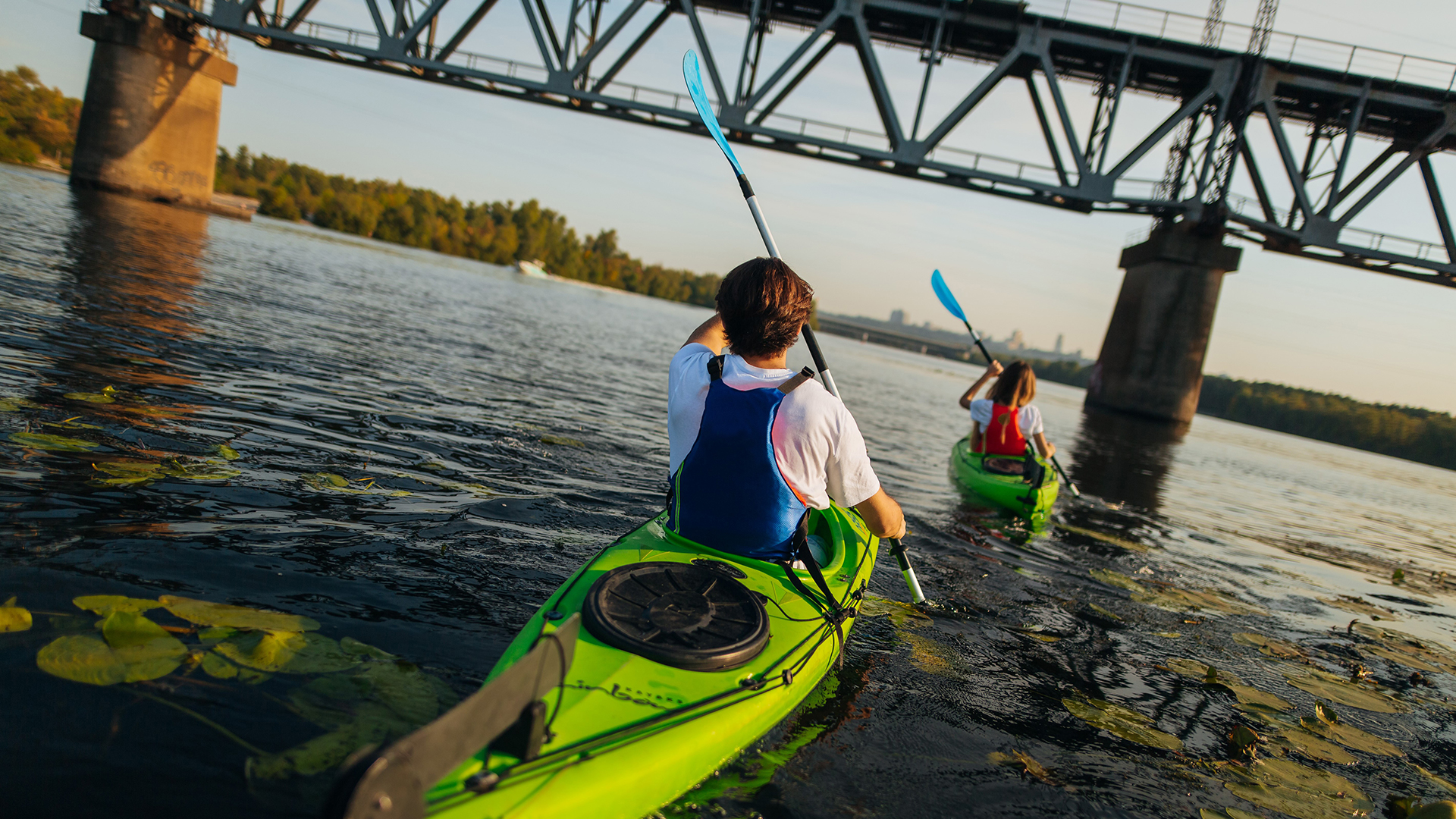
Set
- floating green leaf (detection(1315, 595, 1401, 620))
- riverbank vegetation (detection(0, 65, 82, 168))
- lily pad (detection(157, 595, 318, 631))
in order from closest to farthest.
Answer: lily pad (detection(157, 595, 318, 631)), floating green leaf (detection(1315, 595, 1401, 620)), riverbank vegetation (detection(0, 65, 82, 168))

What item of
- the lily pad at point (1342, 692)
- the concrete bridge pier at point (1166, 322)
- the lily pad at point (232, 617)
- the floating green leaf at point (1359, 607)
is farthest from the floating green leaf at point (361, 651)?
the concrete bridge pier at point (1166, 322)

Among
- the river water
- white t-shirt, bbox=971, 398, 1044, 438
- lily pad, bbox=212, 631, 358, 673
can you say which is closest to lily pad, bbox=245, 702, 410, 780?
the river water

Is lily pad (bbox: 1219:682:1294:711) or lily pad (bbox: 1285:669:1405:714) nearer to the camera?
lily pad (bbox: 1219:682:1294:711)

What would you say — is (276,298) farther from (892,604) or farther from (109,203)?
(109,203)

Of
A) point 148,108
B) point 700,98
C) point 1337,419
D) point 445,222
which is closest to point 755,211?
point 700,98

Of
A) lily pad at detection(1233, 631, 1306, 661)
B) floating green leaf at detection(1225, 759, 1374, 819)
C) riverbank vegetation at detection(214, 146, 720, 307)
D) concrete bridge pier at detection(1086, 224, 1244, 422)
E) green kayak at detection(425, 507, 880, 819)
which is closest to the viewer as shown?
green kayak at detection(425, 507, 880, 819)

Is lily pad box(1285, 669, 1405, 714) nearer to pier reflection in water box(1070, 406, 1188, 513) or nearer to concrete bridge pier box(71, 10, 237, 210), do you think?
pier reflection in water box(1070, 406, 1188, 513)

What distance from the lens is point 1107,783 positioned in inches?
126

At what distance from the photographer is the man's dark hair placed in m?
3.05

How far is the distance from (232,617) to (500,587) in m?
1.31

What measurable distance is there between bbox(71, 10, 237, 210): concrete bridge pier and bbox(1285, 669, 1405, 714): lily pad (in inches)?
1472

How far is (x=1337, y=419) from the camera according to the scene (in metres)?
56.8

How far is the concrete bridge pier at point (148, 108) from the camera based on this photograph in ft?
87.1

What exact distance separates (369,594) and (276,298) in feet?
42.0
